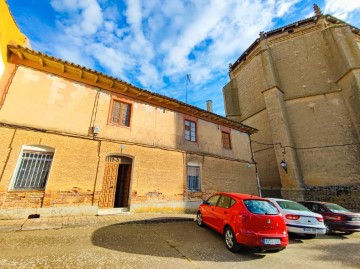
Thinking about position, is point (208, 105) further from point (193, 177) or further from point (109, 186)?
point (109, 186)

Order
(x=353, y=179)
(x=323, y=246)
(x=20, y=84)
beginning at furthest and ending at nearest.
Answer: (x=353, y=179) < (x=20, y=84) < (x=323, y=246)

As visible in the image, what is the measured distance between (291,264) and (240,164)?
979 centimetres

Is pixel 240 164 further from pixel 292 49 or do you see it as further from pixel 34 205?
pixel 292 49

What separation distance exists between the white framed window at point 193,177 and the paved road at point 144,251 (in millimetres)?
4711

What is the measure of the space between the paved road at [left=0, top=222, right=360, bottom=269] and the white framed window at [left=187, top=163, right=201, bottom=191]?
4.71 meters

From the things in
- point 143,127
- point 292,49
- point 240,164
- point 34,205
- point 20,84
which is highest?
point 292,49

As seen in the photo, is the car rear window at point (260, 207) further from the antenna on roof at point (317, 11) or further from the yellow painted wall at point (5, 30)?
the antenna on roof at point (317, 11)

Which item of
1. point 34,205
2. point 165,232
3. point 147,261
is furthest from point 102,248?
point 34,205

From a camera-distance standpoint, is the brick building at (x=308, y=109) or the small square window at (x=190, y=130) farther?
the brick building at (x=308, y=109)

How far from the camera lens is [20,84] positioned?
7.28 m

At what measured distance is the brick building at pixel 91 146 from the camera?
22.3 feet

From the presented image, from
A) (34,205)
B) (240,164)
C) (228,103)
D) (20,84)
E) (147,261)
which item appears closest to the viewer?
(147,261)

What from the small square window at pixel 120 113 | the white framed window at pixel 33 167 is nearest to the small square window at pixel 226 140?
the small square window at pixel 120 113

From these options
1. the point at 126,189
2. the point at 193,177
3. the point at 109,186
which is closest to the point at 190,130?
the point at 193,177
